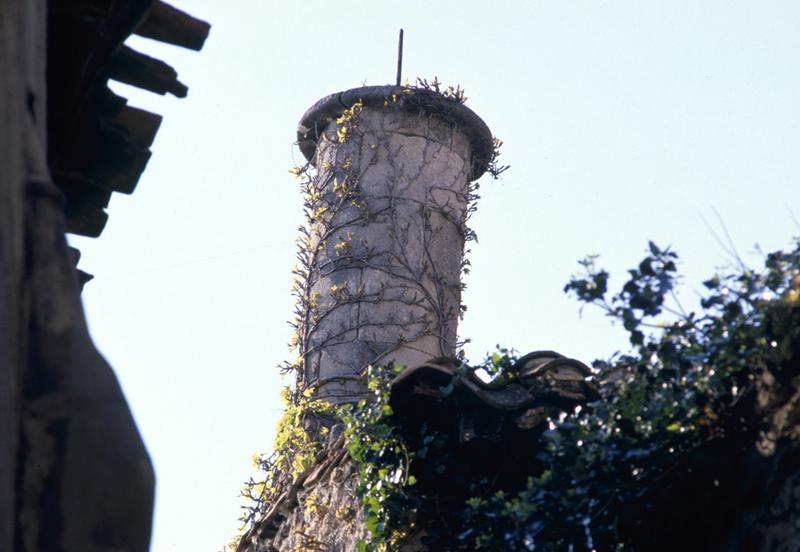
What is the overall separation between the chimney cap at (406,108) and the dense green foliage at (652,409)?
18.0 ft

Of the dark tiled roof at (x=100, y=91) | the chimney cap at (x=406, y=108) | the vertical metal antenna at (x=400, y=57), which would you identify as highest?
the vertical metal antenna at (x=400, y=57)

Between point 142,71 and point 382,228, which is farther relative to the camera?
point 382,228

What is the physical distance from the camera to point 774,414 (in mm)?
4297

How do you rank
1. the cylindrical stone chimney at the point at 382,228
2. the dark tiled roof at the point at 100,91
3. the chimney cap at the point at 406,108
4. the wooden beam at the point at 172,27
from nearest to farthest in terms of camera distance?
the dark tiled roof at the point at 100,91 → the wooden beam at the point at 172,27 → the cylindrical stone chimney at the point at 382,228 → the chimney cap at the point at 406,108

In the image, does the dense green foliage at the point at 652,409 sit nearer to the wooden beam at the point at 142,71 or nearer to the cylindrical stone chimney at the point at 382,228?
the wooden beam at the point at 142,71

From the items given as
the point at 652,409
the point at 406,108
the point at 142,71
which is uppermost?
the point at 406,108

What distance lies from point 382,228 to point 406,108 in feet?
3.69

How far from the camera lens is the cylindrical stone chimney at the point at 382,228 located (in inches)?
369

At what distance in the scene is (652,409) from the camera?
4633 mm

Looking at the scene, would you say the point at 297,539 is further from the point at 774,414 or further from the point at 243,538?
the point at 774,414

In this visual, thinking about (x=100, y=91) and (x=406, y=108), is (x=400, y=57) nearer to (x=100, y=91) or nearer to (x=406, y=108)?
(x=406, y=108)

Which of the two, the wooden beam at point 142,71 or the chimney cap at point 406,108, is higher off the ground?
the chimney cap at point 406,108

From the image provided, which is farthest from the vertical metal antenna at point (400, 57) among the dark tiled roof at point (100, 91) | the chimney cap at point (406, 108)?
the dark tiled roof at point (100, 91)

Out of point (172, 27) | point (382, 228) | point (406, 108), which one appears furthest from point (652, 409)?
point (406, 108)
